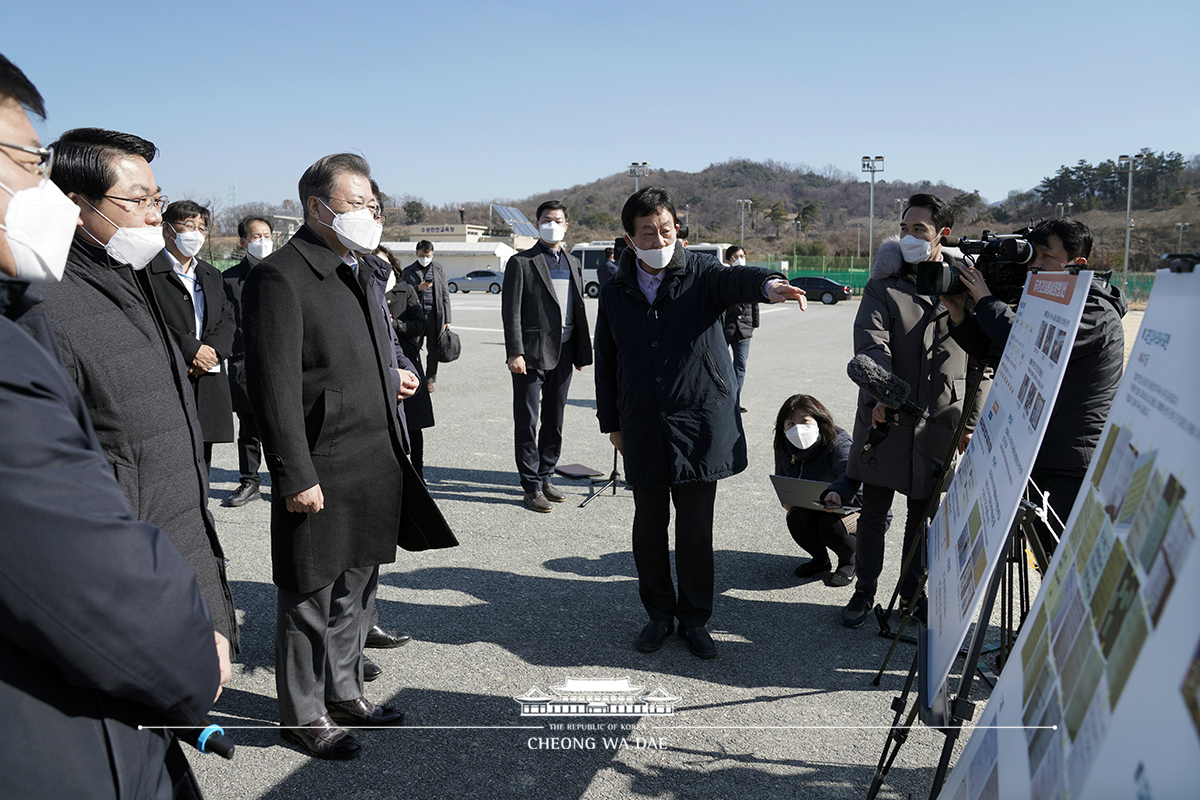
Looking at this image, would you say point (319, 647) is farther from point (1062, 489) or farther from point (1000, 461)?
point (1062, 489)

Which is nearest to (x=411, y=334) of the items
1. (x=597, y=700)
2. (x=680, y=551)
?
(x=680, y=551)

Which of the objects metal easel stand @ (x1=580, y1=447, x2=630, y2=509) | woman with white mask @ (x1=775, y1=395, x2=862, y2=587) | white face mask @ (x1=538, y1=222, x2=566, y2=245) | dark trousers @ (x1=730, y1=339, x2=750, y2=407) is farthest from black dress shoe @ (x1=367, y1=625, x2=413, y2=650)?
dark trousers @ (x1=730, y1=339, x2=750, y2=407)

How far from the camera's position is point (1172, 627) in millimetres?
740

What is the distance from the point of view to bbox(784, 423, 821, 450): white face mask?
13.9 ft

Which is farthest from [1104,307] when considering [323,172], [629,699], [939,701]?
[323,172]

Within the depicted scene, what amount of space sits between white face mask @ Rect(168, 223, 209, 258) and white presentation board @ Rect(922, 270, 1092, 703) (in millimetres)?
4338

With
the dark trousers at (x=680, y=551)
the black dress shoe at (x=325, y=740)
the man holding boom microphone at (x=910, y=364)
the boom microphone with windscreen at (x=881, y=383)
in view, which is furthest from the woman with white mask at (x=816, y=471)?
the black dress shoe at (x=325, y=740)

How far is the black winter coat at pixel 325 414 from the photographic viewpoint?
247 cm

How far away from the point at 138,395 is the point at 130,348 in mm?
141

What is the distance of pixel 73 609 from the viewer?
3.01ft

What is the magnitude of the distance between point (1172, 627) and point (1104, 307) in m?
2.64

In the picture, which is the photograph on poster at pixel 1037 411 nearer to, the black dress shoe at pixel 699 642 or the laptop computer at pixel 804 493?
the black dress shoe at pixel 699 642

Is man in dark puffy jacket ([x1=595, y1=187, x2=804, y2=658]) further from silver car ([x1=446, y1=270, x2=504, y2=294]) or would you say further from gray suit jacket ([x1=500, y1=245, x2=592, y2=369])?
silver car ([x1=446, y1=270, x2=504, y2=294])

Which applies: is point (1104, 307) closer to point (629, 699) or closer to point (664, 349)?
point (664, 349)
